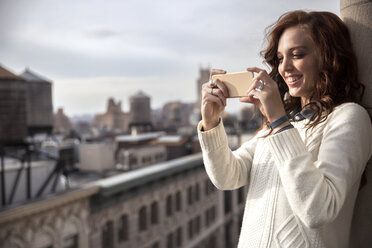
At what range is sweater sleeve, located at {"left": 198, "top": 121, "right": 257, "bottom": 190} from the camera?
1745 mm

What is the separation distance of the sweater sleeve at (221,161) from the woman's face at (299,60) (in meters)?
0.47

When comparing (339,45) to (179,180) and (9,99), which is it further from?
(179,180)

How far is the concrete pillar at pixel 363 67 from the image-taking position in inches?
61.6

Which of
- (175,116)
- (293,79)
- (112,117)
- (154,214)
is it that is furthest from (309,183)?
(112,117)

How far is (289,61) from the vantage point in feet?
5.04

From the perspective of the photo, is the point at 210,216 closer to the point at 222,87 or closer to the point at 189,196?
the point at 189,196

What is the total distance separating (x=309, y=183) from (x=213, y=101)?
2.09ft

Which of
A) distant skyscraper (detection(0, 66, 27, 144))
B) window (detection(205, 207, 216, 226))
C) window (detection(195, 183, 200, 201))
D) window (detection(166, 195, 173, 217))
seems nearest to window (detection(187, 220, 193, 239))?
window (detection(195, 183, 200, 201))

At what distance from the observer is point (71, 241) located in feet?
39.5

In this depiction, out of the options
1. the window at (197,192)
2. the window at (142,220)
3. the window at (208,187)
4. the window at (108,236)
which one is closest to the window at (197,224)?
the window at (197,192)

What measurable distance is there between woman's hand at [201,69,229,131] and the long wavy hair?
42 centimetres

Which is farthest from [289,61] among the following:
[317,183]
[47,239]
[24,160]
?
[24,160]

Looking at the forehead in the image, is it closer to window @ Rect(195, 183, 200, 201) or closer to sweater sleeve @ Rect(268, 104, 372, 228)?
sweater sleeve @ Rect(268, 104, 372, 228)

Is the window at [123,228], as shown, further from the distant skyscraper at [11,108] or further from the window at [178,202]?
the distant skyscraper at [11,108]
